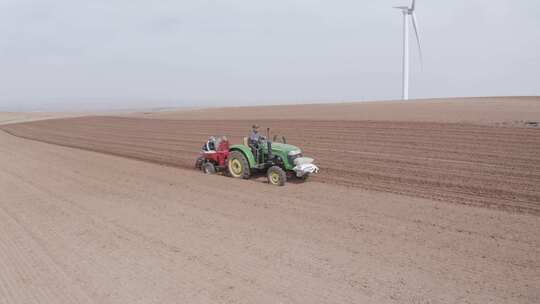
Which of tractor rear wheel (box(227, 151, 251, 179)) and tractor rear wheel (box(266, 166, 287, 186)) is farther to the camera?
tractor rear wheel (box(227, 151, 251, 179))

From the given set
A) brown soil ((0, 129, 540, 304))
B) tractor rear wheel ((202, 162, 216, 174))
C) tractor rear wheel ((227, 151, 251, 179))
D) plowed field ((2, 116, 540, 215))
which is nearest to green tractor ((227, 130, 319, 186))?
tractor rear wheel ((227, 151, 251, 179))

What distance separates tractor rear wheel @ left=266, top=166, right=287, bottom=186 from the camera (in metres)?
9.72

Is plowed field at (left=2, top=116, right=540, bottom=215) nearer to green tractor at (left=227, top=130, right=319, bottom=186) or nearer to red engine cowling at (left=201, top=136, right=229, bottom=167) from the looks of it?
green tractor at (left=227, top=130, right=319, bottom=186)

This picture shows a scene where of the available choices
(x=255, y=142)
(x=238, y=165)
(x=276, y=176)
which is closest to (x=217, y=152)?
(x=238, y=165)

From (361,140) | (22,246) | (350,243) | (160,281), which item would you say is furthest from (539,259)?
(361,140)

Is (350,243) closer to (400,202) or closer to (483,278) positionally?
(483,278)

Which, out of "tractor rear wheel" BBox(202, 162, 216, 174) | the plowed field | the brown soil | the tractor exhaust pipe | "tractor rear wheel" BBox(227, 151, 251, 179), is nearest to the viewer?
the brown soil

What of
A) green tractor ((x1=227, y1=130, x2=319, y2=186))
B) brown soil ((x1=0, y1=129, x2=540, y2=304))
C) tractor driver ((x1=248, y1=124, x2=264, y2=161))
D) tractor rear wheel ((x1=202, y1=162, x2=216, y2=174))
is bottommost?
brown soil ((x1=0, y1=129, x2=540, y2=304))

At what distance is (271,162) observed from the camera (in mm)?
10180

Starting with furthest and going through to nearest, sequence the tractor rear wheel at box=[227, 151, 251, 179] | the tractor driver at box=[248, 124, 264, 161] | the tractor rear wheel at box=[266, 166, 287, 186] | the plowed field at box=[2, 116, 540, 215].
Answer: the tractor rear wheel at box=[227, 151, 251, 179] < the tractor driver at box=[248, 124, 264, 161] < the tractor rear wheel at box=[266, 166, 287, 186] < the plowed field at box=[2, 116, 540, 215]

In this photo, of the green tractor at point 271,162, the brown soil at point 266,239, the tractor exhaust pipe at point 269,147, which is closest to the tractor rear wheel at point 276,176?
the green tractor at point 271,162

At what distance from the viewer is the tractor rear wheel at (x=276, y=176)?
9.72 meters

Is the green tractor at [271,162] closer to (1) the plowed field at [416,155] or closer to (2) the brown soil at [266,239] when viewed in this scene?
(2) the brown soil at [266,239]

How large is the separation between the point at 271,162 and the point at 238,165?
1.08 m
